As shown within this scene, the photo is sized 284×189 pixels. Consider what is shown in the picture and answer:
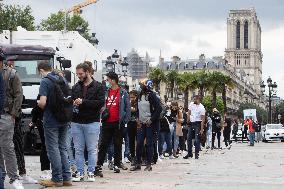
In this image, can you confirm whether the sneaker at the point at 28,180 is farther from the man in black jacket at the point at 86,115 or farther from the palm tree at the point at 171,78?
the palm tree at the point at 171,78

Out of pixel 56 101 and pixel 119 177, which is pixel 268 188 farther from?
pixel 56 101

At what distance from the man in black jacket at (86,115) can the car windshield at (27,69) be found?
10.2 meters

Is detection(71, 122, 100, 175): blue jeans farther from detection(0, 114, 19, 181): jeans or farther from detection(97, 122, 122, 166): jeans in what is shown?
detection(0, 114, 19, 181): jeans

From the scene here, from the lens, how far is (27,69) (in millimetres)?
22297

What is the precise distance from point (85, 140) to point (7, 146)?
239cm

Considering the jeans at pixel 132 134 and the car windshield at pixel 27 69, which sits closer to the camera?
the jeans at pixel 132 134

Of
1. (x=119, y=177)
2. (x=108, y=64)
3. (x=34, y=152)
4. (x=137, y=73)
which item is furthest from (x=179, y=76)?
(x=119, y=177)

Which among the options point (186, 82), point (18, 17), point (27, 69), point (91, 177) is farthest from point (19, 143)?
point (186, 82)

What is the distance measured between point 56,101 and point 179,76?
11721cm

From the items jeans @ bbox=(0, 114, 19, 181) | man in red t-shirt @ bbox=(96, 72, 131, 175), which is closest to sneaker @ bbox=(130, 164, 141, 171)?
man in red t-shirt @ bbox=(96, 72, 131, 175)

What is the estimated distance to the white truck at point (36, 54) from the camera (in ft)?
71.0

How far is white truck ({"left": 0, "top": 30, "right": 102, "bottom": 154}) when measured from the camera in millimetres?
21641

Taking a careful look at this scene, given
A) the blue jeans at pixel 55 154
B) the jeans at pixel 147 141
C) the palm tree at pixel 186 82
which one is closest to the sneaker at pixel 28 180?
the blue jeans at pixel 55 154

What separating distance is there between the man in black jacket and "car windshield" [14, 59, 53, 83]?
10208mm
